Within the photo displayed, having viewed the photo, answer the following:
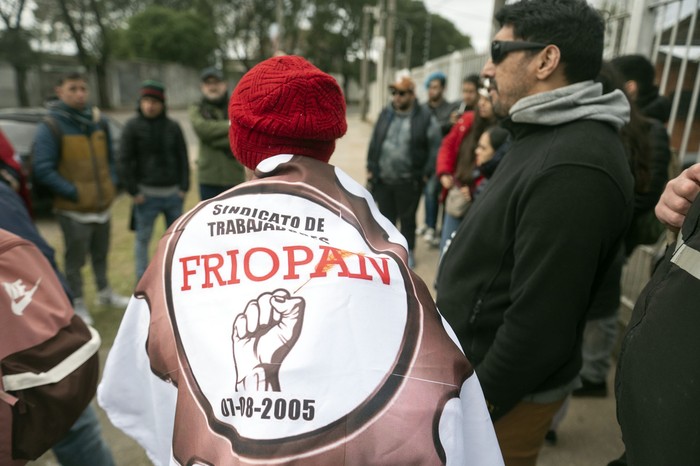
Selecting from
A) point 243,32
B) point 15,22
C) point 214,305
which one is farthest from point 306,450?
point 243,32

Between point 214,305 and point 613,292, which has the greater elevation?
point 214,305

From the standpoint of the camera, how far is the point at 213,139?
4391mm

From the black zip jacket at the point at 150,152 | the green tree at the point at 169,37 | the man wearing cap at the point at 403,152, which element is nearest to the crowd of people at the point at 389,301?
the black zip jacket at the point at 150,152

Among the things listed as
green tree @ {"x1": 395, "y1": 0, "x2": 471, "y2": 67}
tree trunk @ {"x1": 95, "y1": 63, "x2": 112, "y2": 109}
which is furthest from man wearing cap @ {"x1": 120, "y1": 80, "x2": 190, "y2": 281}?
green tree @ {"x1": 395, "y1": 0, "x2": 471, "y2": 67}

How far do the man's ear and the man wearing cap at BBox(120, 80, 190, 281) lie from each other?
3430 millimetres

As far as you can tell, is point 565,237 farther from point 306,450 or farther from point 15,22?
point 15,22

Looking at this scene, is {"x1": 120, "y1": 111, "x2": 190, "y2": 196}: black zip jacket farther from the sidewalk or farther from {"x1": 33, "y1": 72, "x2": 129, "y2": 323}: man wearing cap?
the sidewalk

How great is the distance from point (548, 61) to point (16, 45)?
25.0 metres

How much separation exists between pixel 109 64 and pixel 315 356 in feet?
105

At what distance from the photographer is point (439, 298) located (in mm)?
1741

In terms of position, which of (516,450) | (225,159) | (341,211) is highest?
(341,211)

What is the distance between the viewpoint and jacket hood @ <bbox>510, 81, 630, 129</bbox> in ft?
5.00

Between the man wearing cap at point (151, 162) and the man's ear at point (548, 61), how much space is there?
3430mm

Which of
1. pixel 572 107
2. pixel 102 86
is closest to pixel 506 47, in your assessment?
pixel 572 107
